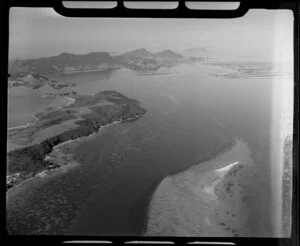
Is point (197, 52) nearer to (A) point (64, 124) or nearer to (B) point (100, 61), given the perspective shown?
(B) point (100, 61)

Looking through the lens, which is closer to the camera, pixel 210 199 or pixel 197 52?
pixel 210 199

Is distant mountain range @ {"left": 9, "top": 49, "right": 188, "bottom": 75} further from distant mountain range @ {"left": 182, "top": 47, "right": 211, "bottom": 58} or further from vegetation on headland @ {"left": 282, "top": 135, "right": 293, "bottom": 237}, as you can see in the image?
vegetation on headland @ {"left": 282, "top": 135, "right": 293, "bottom": 237}

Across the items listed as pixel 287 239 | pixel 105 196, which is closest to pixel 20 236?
pixel 105 196

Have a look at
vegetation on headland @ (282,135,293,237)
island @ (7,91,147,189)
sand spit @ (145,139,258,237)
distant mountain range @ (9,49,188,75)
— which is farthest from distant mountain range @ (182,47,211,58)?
vegetation on headland @ (282,135,293,237)

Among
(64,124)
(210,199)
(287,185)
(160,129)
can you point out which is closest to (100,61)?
(64,124)

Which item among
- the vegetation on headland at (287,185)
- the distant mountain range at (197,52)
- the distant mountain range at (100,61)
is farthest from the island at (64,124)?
the vegetation on headland at (287,185)
